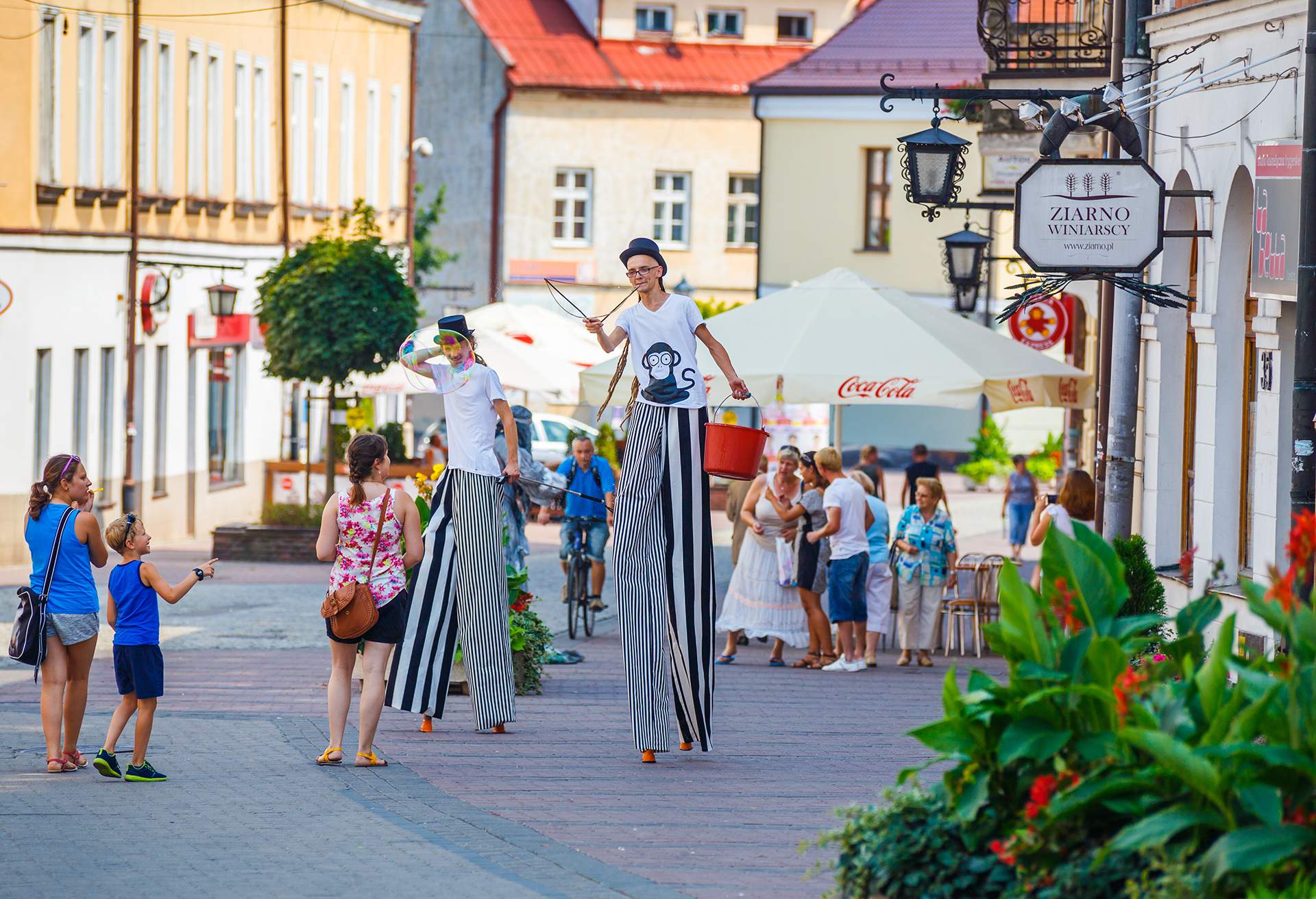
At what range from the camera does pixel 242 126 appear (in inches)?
1324

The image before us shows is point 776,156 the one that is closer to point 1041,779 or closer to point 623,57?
point 623,57

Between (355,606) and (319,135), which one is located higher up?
(319,135)

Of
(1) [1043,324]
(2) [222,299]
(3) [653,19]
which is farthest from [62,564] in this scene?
(3) [653,19]

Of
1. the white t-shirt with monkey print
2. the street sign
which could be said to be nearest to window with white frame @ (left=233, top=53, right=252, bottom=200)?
the street sign

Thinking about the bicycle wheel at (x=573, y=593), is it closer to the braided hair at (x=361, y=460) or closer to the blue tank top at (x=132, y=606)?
the braided hair at (x=361, y=460)

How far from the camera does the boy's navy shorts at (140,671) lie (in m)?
9.64

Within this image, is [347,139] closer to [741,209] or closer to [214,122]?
[214,122]

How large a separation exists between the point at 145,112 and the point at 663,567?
2141 cm

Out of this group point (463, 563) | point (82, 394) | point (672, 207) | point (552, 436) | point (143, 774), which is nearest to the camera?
point (143, 774)

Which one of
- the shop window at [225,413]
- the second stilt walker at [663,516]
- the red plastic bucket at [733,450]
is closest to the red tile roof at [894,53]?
the shop window at [225,413]

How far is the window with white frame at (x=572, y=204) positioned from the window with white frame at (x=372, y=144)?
9575mm

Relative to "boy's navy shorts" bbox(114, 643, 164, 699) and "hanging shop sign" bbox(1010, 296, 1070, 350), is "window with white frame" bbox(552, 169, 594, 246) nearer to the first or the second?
"hanging shop sign" bbox(1010, 296, 1070, 350)

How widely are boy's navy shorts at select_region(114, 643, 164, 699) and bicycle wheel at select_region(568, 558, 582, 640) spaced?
24.7 feet

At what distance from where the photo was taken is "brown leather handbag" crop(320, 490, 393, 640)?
32.4 feet
